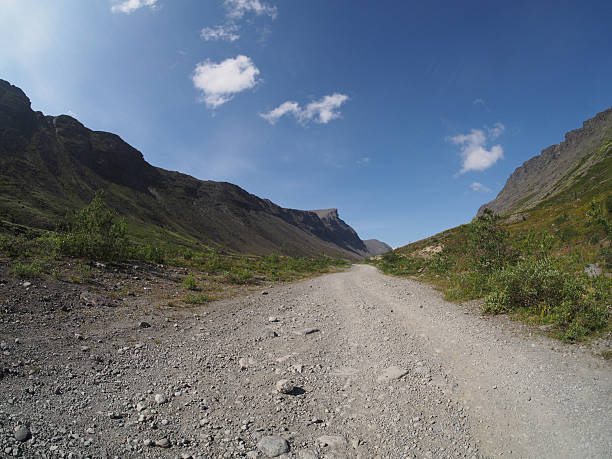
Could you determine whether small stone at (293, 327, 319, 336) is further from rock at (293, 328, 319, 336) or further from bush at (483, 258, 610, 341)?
bush at (483, 258, 610, 341)

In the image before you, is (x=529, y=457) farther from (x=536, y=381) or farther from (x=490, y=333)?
(x=490, y=333)

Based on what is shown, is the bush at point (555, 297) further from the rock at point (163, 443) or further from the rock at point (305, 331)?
the rock at point (163, 443)

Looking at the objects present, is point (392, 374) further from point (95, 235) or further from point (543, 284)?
point (95, 235)

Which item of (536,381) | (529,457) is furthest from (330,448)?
(536,381)

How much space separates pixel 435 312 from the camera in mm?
10320

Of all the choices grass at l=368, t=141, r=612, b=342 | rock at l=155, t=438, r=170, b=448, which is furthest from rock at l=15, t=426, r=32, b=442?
grass at l=368, t=141, r=612, b=342

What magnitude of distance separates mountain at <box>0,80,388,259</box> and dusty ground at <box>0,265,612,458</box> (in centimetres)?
8191

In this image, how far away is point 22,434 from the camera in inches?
126

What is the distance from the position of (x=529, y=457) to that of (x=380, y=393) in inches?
80.9

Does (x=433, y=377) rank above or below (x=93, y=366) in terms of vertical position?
below

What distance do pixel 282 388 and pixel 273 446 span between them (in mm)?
1262

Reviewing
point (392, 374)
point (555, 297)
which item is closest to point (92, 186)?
point (392, 374)

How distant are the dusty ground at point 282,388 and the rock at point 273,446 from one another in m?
0.03

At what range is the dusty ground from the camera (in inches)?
143
